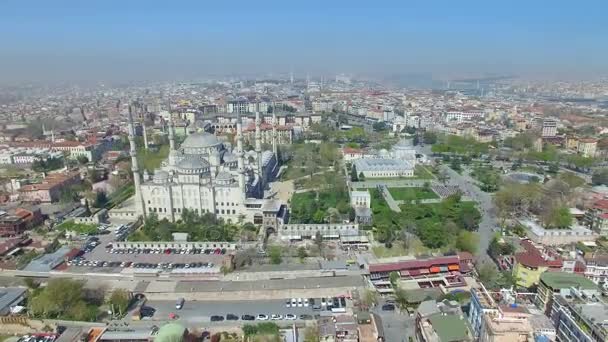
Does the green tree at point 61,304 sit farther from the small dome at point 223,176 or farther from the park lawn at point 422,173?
the park lawn at point 422,173

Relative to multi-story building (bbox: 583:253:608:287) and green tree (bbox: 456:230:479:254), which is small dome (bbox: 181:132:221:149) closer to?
green tree (bbox: 456:230:479:254)

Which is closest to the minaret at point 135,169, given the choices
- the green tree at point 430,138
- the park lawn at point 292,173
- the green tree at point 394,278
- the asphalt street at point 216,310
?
the asphalt street at point 216,310

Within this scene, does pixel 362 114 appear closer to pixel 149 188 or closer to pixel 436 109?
pixel 436 109

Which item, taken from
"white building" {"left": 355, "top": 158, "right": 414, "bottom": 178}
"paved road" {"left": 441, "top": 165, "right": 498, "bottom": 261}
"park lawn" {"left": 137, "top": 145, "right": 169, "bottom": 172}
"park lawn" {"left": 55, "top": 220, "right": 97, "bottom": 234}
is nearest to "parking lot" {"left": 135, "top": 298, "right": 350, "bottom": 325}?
"park lawn" {"left": 55, "top": 220, "right": 97, "bottom": 234}

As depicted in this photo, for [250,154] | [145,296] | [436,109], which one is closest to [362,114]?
[436,109]

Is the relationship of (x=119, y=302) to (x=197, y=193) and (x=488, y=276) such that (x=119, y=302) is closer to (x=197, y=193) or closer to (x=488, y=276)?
(x=197, y=193)

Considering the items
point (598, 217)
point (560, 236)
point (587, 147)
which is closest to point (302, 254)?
point (560, 236)
